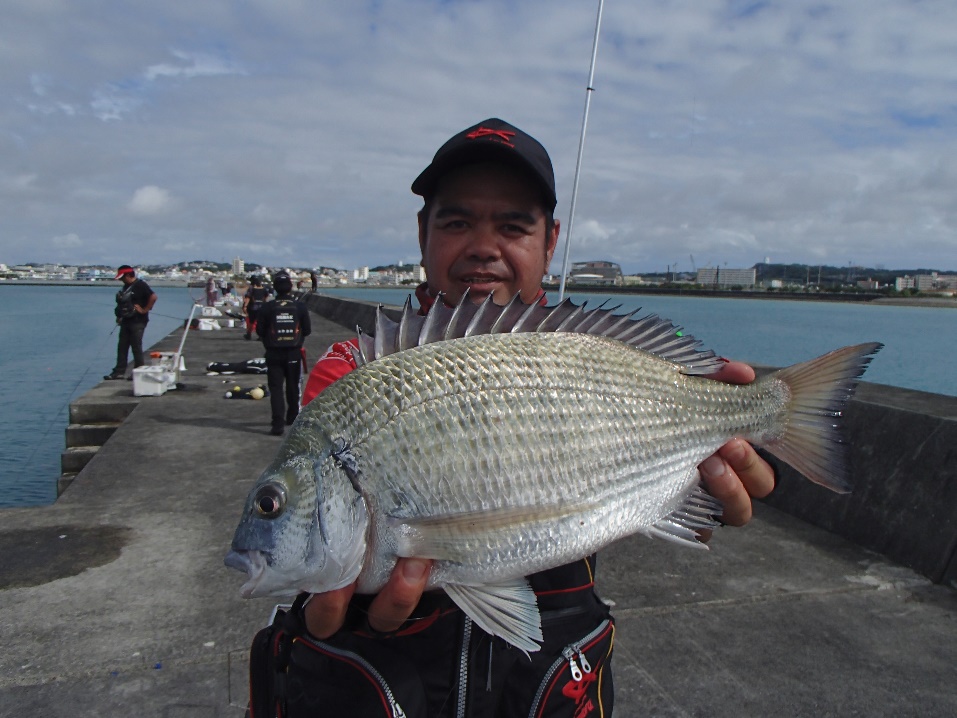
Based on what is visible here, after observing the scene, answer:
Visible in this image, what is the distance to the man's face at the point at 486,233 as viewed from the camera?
2.00 m

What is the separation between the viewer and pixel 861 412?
433cm

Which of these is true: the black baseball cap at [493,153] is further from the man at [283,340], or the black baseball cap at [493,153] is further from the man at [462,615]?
the man at [283,340]

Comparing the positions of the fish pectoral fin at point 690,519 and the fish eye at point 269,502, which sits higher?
the fish eye at point 269,502

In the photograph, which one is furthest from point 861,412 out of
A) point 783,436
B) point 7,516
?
point 7,516

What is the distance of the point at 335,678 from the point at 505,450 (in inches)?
26.3

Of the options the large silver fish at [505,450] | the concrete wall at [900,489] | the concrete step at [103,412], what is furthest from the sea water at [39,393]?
the concrete wall at [900,489]

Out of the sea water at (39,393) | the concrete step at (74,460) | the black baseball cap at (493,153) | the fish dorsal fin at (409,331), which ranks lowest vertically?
the sea water at (39,393)

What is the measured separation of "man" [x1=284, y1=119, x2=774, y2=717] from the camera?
1544 millimetres

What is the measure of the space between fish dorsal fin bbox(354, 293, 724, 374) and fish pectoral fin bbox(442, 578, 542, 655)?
623 millimetres

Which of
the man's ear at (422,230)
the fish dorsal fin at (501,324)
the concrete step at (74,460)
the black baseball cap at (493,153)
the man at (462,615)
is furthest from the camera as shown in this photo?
the concrete step at (74,460)

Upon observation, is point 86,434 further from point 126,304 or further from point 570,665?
point 570,665

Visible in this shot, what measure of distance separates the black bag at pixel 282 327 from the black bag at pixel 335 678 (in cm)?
677

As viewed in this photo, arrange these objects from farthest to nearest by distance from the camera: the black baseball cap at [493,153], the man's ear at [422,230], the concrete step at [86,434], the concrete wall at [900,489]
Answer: the concrete step at [86,434]
the concrete wall at [900,489]
the man's ear at [422,230]
the black baseball cap at [493,153]

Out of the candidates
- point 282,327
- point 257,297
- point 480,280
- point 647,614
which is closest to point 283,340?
point 282,327
